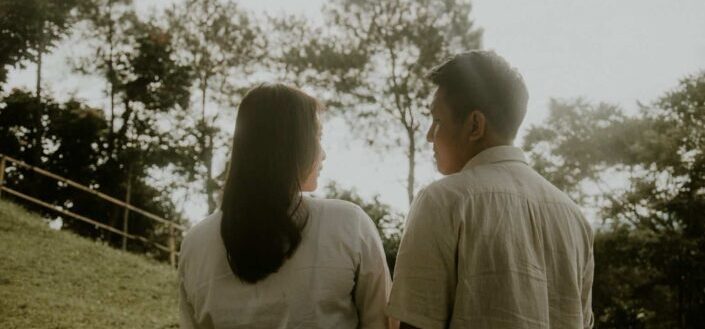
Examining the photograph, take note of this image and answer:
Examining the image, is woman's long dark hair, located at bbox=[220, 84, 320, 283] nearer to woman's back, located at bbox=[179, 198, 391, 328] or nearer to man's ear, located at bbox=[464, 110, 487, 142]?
woman's back, located at bbox=[179, 198, 391, 328]

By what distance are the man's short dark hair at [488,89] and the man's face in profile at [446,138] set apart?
3cm

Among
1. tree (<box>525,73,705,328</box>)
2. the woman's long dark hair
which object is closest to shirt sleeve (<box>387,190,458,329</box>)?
the woman's long dark hair

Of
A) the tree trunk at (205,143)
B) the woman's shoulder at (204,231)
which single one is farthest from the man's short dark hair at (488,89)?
the tree trunk at (205,143)

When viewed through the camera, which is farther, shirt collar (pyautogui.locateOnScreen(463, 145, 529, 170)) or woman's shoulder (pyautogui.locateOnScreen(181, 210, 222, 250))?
woman's shoulder (pyautogui.locateOnScreen(181, 210, 222, 250))

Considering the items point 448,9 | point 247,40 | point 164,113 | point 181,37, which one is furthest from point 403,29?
point 164,113

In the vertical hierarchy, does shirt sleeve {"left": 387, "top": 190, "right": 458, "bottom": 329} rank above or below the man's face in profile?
below

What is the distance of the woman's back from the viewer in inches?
70.7

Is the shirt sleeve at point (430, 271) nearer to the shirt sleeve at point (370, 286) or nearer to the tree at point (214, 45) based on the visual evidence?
the shirt sleeve at point (370, 286)

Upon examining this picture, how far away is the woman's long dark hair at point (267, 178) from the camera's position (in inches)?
71.5

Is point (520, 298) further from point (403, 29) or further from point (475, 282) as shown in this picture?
point (403, 29)

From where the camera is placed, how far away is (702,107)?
21.3 meters

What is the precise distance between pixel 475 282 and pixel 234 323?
31.9 inches

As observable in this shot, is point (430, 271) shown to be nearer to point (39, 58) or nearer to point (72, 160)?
point (39, 58)

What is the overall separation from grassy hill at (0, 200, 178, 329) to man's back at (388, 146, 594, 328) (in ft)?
25.5
